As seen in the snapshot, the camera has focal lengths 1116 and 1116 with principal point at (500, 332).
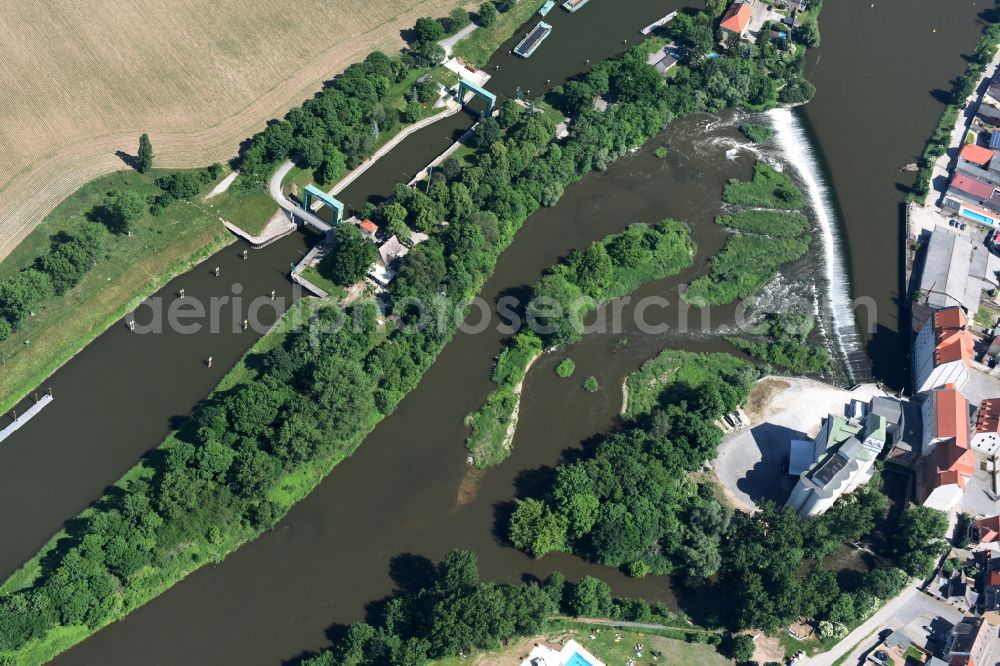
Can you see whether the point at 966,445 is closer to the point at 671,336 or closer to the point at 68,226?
the point at 671,336

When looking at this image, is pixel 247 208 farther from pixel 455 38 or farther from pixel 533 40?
pixel 533 40

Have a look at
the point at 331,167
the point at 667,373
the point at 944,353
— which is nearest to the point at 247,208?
the point at 331,167

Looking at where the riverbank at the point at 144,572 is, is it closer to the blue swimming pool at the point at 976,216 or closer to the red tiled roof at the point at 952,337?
the red tiled roof at the point at 952,337

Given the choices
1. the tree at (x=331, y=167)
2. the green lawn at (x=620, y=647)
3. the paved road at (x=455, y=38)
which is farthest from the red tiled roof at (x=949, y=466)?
the paved road at (x=455, y=38)

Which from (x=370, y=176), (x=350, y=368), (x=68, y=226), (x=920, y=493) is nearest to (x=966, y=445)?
(x=920, y=493)

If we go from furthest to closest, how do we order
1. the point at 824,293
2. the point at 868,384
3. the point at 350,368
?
the point at 824,293 → the point at 868,384 → the point at 350,368

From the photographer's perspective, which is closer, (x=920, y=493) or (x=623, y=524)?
(x=623, y=524)
